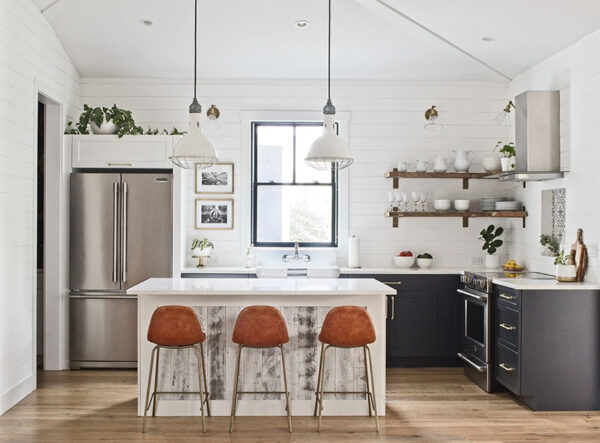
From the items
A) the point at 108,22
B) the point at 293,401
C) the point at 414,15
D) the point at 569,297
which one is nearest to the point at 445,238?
the point at 569,297

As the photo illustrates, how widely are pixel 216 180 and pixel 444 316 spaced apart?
2.71 metres

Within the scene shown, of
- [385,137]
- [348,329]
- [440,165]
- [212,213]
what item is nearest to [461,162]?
[440,165]

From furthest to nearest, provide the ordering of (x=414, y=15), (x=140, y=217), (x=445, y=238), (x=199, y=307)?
1. (x=445, y=238)
2. (x=140, y=217)
3. (x=414, y=15)
4. (x=199, y=307)

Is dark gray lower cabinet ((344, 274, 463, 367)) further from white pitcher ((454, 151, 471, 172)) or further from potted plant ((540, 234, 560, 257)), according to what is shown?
white pitcher ((454, 151, 471, 172))

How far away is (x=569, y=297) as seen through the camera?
4473 mm

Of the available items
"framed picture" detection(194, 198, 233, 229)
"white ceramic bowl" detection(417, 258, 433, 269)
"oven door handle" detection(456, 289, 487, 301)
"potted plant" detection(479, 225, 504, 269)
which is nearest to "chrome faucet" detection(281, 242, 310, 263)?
"framed picture" detection(194, 198, 233, 229)

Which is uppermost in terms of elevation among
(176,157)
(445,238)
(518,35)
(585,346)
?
(518,35)

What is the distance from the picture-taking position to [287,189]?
20.9 ft

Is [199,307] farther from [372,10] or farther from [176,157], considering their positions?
[372,10]

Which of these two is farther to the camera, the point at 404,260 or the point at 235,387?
the point at 404,260

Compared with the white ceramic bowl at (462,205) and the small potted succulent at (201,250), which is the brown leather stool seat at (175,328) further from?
the white ceramic bowl at (462,205)

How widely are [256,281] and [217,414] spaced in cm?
105

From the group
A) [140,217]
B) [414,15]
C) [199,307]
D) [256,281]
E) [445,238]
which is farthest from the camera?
[445,238]

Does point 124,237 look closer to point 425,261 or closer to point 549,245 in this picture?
point 425,261
